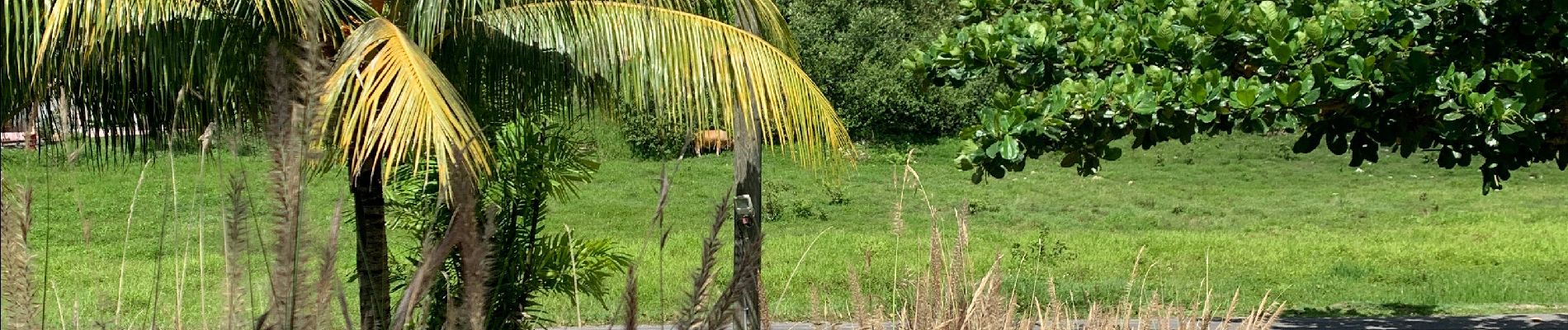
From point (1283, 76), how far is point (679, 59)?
99.4 inches

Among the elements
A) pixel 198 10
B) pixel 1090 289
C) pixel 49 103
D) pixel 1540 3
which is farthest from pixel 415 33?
pixel 1090 289

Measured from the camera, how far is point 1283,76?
5.91 meters

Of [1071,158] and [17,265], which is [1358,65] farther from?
[17,265]

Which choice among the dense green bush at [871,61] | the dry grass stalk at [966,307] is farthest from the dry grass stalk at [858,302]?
the dense green bush at [871,61]

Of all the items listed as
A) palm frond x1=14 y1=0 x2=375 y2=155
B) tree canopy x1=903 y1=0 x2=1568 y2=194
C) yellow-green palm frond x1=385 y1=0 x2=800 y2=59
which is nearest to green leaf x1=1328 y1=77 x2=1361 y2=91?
tree canopy x1=903 y1=0 x2=1568 y2=194

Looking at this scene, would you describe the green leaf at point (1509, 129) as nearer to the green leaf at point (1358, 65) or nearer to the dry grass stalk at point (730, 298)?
the green leaf at point (1358, 65)

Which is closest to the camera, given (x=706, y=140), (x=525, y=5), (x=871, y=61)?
(x=525, y=5)

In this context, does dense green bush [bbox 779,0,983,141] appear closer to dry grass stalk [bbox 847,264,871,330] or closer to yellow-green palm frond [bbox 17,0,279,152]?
yellow-green palm frond [bbox 17,0,279,152]

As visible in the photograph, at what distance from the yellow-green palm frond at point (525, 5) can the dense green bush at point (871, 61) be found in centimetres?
1922

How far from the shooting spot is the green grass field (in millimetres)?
14648

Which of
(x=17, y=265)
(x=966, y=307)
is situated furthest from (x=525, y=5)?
(x=17, y=265)

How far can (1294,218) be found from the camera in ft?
77.0

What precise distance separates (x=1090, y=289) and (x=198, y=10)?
9786mm

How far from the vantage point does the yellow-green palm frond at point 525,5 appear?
20.6 ft
